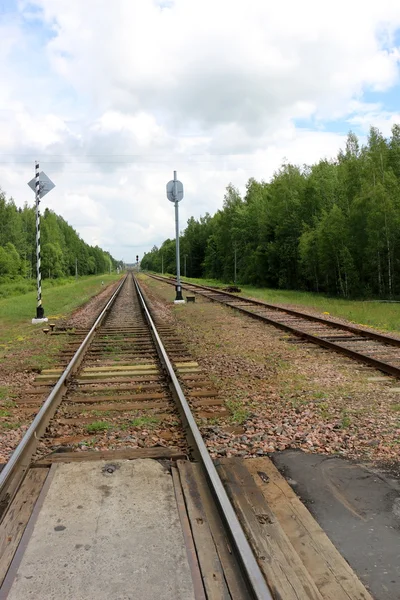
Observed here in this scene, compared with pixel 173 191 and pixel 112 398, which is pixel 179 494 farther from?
pixel 173 191

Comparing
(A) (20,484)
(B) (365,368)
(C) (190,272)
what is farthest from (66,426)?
(C) (190,272)

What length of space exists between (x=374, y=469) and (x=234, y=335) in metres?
7.80

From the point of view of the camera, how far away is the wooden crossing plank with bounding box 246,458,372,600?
93.7 inches

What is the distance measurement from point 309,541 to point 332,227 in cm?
2784

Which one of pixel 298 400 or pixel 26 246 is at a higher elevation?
pixel 26 246

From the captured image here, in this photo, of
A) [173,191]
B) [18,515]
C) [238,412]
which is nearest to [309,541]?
[18,515]

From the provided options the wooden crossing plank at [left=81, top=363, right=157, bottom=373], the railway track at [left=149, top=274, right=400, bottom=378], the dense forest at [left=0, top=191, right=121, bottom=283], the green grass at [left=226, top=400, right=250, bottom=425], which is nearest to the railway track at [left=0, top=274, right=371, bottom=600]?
the green grass at [left=226, top=400, right=250, bottom=425]

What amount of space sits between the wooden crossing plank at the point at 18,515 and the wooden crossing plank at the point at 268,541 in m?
1.37

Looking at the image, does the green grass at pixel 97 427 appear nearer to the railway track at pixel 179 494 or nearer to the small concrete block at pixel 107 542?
the railway track at pixel 179 494

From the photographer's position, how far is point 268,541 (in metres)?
2.78

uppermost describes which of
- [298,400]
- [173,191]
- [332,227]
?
[173,191]

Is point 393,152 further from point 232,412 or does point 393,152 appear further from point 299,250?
point 232,412

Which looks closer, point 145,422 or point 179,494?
point 179,494

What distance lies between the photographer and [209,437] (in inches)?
182
